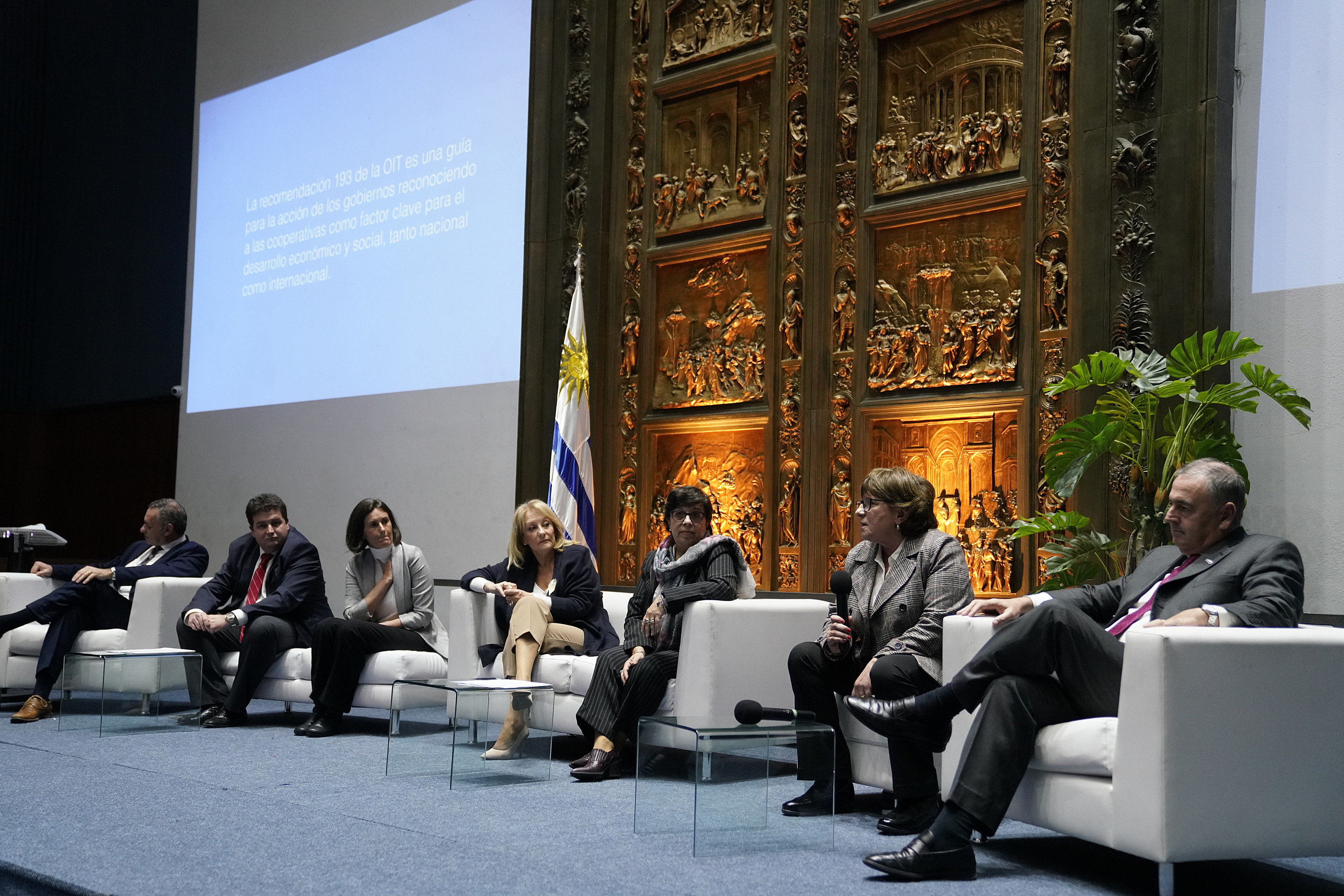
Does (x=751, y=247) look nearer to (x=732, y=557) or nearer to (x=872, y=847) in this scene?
(x=732, y=557)

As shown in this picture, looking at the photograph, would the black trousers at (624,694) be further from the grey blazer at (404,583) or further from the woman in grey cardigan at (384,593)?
the grey blazer at (404,583)

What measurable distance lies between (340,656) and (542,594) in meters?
0.91

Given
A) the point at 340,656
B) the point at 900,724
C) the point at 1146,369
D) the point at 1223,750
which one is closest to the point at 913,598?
the point at 900,724

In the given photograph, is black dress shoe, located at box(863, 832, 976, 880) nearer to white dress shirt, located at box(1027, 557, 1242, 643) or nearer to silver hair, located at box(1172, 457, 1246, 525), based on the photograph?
white dress shirt, located at box(1027, 557, 1242, 643)

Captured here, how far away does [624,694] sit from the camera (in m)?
4.37

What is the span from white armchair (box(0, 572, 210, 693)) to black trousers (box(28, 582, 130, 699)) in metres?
0.05

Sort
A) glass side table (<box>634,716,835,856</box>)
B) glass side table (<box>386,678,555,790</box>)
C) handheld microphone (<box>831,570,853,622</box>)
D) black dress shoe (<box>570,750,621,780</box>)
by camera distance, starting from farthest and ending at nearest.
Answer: black dress shoe (<box>570,750,621,780</box>) < glass side table (<box>386,678,555,790</box>) < handheld microphone (<box>831,570,853,622</box>) < glass side table (<box>634,716,835,856</box>)

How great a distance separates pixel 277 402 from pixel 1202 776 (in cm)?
726

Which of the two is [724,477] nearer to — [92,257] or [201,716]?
[201,716]

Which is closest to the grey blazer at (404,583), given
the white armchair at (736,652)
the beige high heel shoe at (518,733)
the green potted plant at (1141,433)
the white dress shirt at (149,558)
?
the white dress shirt at (149,558)

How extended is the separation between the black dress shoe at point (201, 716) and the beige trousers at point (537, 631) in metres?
1.52

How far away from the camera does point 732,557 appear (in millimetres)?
4539

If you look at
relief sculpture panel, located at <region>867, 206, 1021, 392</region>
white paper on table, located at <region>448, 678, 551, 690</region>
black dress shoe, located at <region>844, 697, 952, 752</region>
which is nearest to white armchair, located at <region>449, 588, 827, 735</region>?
white paper on table, located at <region>448, 678, 551, 690</region>

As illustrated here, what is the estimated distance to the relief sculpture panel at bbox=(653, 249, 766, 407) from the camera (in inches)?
260
